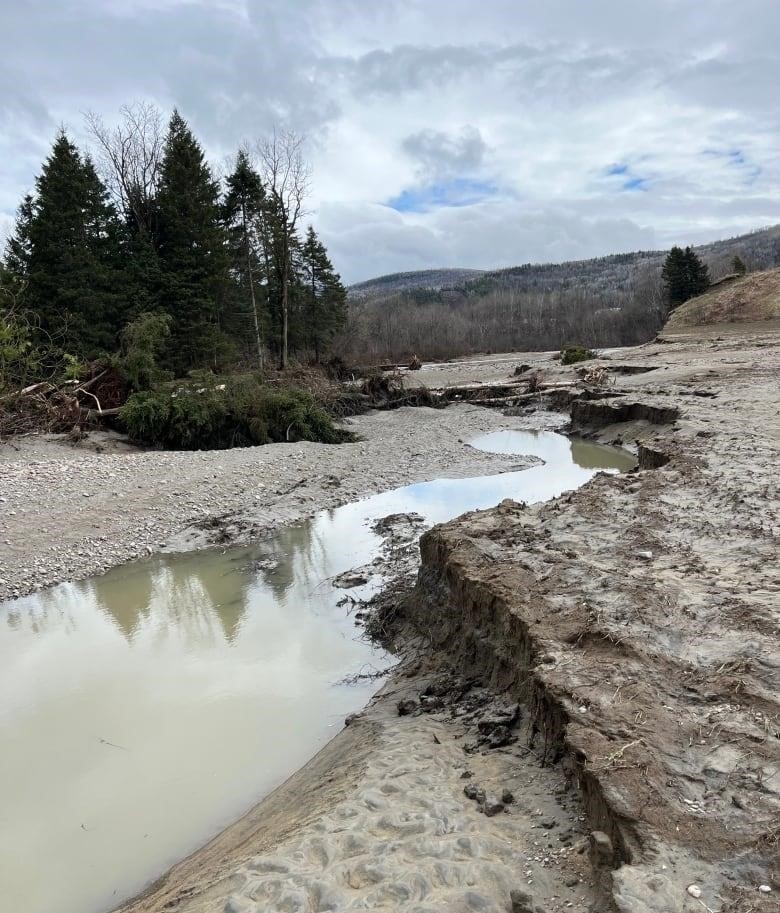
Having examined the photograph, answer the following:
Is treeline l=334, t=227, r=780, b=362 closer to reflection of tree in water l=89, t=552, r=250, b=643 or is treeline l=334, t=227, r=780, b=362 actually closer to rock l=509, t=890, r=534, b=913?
reflection of tree in water l=89, t=552, r=250, b=643

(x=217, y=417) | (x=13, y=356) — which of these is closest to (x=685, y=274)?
(x=217, y=417)

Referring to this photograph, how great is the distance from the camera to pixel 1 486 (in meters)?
11.6

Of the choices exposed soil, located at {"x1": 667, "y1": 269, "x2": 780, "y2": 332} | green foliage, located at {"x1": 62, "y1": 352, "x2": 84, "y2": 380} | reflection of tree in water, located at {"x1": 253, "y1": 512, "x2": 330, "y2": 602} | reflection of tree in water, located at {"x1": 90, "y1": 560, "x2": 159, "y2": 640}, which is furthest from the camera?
exposed soil, located at {"x1": 667, "y1": 269, "x2": 780, "y2": 332}

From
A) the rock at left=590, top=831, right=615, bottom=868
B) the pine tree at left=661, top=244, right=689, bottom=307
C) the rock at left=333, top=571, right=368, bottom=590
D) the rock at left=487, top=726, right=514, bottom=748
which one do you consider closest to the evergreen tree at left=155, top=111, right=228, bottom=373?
the rock at left=333, top=571, right=368, bottom=590

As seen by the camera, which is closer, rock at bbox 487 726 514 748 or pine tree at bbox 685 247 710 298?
rock at bbox 487 726 514 748

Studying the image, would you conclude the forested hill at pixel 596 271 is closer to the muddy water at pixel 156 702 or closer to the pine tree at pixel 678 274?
the pine tree at pixel 678 274

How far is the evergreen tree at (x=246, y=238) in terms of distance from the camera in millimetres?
31891

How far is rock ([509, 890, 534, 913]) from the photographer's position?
2.59 metres

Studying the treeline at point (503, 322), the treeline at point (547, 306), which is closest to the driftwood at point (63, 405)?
the treeline at point (547, 306)

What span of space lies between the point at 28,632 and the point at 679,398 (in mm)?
17808

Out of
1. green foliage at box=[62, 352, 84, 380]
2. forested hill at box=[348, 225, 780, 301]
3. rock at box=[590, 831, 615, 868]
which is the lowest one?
rock at box=[590, 831, 615, 868]

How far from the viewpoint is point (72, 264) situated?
2430 cm

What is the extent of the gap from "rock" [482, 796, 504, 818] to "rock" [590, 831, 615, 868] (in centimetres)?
65

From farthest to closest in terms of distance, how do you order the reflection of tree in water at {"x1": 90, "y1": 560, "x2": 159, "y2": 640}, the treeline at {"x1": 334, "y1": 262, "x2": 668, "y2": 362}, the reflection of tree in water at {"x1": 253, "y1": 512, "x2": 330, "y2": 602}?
the treeline at {"x1": 334, "y1": 262, "x2": 668, "y2": 362}, the reflection of tree in water at {"x1": 253, "y1": 512, "x2": 330, "y2": 602}, the reflection of tree in water at {"x1": 90, "y1": 560, "x2": 159, "y2": 640}
